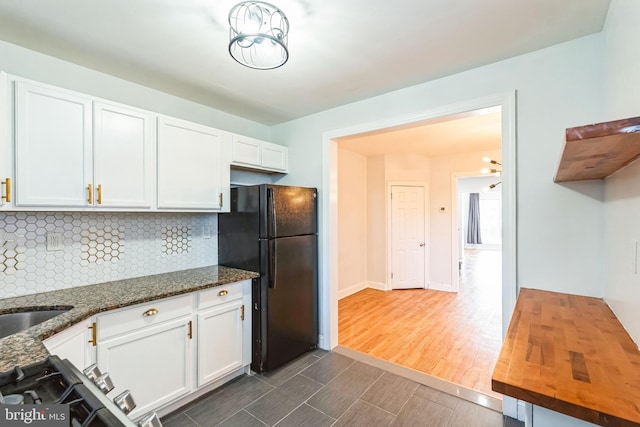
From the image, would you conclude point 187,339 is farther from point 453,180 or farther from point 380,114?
point 453,180

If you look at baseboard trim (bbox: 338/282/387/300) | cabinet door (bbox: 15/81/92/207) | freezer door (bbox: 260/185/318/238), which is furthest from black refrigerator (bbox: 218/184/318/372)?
baseboard trim (bbox: 338/282/387/300)

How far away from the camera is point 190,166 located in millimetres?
2359

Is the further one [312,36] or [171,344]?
[171,344]

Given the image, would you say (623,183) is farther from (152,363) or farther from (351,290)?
(351,290)

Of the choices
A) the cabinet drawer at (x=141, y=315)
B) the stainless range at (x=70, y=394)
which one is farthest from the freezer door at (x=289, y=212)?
the stainless range at (x=70, y=394)

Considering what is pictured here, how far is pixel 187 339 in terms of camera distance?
2.04 metres

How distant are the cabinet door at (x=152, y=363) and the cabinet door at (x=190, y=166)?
932 mm

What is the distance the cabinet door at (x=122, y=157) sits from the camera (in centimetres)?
188

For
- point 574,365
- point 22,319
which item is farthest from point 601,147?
point 22,319

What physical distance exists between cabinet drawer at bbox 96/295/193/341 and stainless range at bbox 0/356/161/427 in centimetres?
88

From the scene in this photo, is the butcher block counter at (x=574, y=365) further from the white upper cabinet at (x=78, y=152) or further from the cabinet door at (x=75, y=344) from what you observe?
the white upper cabinet at (x=78, y=152)

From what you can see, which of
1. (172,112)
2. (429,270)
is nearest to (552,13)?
(172,112)

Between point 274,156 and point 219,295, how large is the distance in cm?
156

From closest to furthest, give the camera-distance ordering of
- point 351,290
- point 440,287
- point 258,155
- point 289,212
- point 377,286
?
1. point 289,212
2. point 258,155
3. point 351,290
4. point 440,287
5. point 377,286
